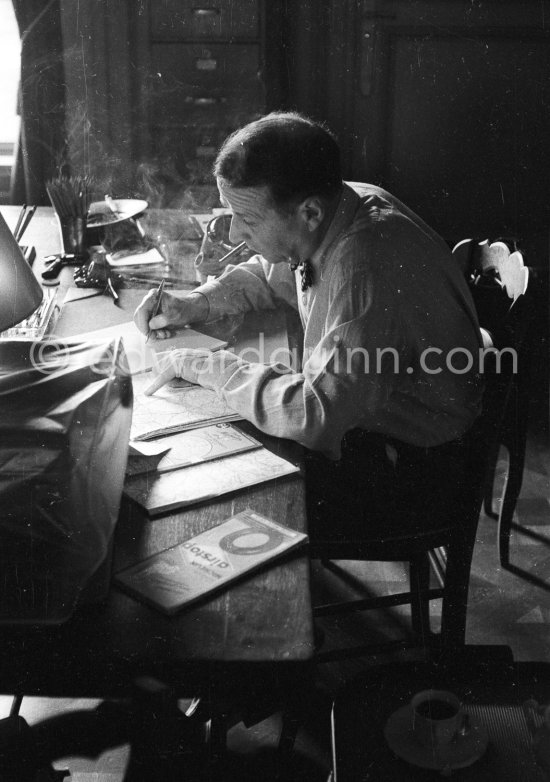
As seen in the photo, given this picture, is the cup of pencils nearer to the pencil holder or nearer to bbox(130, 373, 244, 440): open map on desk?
the pencil holder

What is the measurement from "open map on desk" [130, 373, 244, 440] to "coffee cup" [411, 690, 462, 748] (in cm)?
65

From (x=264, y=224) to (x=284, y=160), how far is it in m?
0.14

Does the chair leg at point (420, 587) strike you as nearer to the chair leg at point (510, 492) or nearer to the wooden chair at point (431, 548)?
the wooden chair at point (431, 548)

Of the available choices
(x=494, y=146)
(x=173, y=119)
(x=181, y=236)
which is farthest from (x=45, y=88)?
(x=494, y=146)

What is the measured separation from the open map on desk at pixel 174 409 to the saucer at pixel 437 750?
654 mm

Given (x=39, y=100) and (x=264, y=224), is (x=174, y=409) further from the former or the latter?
(x=39, y=100)

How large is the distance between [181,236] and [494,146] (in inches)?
78.8

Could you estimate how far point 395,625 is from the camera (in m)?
2.28

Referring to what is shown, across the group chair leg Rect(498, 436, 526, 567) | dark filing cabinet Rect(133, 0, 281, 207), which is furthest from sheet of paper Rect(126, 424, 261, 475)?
dark filing cabinet Rect(133, 0, 281, 207)

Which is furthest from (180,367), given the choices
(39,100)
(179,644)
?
(39,100)

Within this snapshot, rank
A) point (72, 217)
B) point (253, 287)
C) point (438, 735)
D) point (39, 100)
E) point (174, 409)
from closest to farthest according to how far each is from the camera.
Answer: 1. point (438, 735)
2. point (174, 409)
3. point (253, 287)
4. point (72, 217)
5. point (39, 100)

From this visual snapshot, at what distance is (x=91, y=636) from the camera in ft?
3.40

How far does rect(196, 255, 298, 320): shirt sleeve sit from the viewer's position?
7.11 feet

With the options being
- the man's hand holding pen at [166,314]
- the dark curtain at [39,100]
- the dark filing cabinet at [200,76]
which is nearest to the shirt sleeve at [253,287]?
the man's hand holding pen at [166,314]
